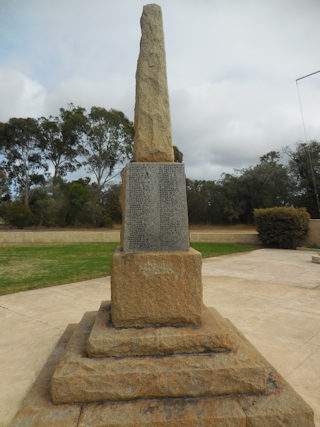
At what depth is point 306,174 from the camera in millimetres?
24422

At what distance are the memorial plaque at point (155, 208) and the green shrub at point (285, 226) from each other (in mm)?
12070

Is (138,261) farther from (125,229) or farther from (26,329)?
(26,329)

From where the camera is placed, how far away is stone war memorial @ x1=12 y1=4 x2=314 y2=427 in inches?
74.6

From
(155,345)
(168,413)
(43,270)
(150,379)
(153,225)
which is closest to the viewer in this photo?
(168,413)

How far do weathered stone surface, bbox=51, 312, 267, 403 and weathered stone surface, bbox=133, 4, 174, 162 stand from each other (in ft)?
5.58

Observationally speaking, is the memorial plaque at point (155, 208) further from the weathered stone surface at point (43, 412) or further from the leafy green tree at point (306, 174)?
the leafy green tree at point (306, 174)

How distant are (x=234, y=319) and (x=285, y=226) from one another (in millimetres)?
10557

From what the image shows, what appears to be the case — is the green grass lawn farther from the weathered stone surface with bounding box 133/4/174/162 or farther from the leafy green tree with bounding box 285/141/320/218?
the leafy green tree with bounding box 285/141/320/218

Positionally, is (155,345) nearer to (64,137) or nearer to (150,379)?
(150,379)

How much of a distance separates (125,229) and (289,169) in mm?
25911

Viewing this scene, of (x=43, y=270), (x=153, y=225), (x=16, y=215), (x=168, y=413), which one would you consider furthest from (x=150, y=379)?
(x=16, y=215)

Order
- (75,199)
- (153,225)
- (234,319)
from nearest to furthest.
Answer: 1. (153,225)
2. (234,319)
3. (75,199)

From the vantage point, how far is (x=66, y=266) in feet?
27.5

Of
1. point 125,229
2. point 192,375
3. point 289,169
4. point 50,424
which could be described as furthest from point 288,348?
point 289,169
